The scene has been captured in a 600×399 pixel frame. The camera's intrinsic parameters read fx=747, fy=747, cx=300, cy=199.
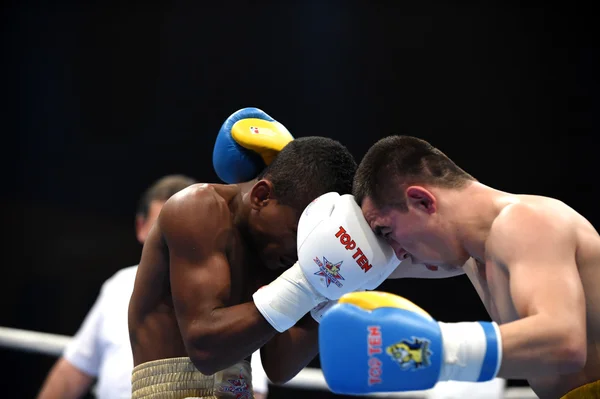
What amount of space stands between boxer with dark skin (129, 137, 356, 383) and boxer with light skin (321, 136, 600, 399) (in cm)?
21

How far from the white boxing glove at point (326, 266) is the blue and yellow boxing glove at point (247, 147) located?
1.24 feet

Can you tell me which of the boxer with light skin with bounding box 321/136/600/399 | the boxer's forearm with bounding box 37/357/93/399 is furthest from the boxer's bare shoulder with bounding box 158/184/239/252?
the boxer's forearm with bounding box 37/357/93/399

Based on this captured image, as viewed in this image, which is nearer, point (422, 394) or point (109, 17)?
point (422, 394)

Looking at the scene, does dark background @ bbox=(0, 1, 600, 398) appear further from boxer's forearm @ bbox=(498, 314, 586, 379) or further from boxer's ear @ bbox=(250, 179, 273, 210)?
boxer's forearm @ bbox=(498, 314, 586, 379)

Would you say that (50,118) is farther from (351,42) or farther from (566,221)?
(566,221)

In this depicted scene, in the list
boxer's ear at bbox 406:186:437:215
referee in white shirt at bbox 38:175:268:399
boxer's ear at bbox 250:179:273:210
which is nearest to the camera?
boxer's ear at bbox 406:186:437:215

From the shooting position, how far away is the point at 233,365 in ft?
6.66

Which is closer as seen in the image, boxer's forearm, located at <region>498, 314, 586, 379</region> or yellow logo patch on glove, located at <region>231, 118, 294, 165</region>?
boxer's forearm, located at <region>498, 314, 586, 379</region>

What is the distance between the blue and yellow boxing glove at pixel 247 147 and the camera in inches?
86.6

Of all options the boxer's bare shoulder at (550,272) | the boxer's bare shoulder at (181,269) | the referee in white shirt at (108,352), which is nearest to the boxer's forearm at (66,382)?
the referee in white shirt at (108,352)

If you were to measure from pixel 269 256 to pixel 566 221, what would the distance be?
821 millimetres

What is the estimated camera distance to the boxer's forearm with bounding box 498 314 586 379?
1465mm

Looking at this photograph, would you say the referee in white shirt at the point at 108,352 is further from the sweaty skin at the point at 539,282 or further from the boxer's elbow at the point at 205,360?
the sweaty skin at the point at 539,282

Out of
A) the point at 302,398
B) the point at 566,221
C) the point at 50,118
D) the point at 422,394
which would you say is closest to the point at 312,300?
the point at 566,221
